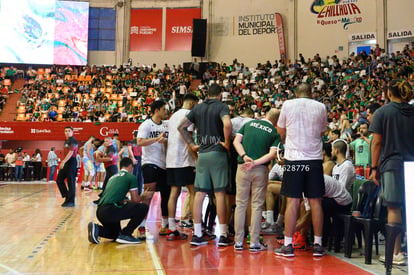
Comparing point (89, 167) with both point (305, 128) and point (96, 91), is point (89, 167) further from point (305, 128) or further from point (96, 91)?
point (96, 91)

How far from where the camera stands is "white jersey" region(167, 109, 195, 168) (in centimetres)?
622

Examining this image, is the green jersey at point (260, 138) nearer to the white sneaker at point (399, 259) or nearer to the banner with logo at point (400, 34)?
the white sneaker at point (399, 259)

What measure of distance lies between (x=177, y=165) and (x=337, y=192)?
2144mm

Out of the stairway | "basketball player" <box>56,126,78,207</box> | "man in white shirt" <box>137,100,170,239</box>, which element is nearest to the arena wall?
the stairway

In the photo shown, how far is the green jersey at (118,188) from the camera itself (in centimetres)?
587

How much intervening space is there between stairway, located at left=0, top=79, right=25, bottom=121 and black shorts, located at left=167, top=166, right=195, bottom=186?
20607 millimetres

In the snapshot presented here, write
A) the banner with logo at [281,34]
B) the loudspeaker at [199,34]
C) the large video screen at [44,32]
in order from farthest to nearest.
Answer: the loudspeaker at [199,34]
the large video screen at [44,32]
the banner with logo at [281,34]

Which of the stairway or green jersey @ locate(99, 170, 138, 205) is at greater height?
the stairway

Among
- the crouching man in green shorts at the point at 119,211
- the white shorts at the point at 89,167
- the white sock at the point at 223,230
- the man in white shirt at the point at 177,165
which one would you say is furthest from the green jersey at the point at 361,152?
the white shorts at the point at 89,167

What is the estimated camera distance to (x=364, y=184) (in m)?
4.96

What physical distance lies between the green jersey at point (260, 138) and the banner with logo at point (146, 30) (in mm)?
24858

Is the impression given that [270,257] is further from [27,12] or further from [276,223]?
[27,12]

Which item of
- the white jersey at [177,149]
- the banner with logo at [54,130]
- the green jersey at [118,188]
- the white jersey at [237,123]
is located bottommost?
the green jersey at [118,188]

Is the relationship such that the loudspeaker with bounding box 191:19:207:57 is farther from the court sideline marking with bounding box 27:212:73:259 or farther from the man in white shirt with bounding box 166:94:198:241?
the man in white shirt with bounding box 166:94:198:241
